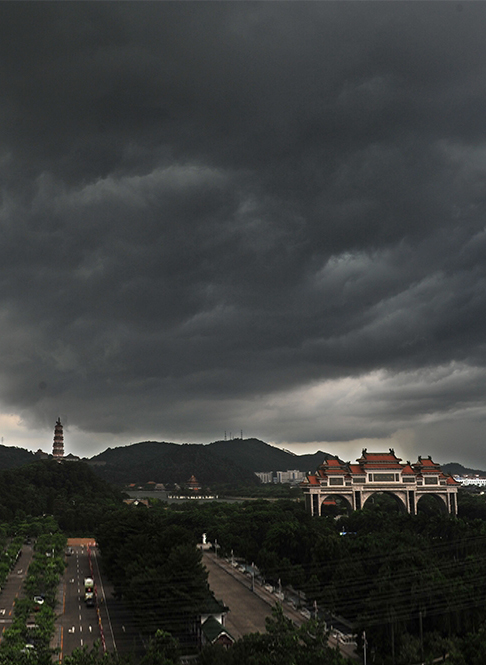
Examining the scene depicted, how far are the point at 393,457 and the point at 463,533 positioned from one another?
42386 mm

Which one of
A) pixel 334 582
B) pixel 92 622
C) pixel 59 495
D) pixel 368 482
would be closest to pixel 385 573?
pixel 334 582

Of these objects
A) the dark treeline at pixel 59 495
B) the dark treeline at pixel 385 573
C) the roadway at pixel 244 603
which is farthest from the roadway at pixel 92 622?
the dark treeline at pixel 59 495

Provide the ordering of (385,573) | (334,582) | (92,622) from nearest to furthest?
1. (385,573)
2. (334,582)
3. (92,622)

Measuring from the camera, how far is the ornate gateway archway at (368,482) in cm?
10675

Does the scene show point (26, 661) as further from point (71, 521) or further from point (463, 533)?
point (71, 521)

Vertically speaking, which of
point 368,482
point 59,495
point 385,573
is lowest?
point 385,573

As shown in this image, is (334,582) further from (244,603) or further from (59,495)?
(59,495)

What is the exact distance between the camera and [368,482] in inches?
4230

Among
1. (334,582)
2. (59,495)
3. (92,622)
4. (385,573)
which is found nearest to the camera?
(385,573)

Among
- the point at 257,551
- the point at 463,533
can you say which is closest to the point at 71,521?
the point at 257,551

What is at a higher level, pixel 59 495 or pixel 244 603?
pixel 59 495

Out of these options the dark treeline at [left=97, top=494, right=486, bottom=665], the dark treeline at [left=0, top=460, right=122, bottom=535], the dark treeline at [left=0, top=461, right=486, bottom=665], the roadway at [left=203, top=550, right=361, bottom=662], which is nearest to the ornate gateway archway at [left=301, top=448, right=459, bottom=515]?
the dark treeline at [left=0, top=461, right=486, bottom=665]

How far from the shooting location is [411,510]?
352 feet

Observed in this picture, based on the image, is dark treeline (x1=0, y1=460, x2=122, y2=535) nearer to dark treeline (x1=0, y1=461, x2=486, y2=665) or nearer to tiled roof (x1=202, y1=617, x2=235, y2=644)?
dark treeline (x1=0, y1=461, x2=486, y2=665)
